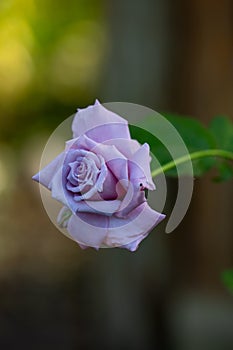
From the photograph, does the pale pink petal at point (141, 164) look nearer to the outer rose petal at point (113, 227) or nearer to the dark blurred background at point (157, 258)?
the outer rose petal at point (113, 227)

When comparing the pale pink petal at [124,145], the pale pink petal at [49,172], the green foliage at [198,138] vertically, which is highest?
the green foliage at [198,138]

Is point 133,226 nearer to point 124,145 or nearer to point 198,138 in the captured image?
point 124,145

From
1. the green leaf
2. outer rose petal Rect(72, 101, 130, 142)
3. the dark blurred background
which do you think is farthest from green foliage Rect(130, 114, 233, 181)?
the dark blurred background

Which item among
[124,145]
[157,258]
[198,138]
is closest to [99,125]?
[124,145]

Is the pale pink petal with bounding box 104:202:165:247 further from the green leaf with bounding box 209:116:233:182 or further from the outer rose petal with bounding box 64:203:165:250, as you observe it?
the green leaf with bounding box 209:116:233:182

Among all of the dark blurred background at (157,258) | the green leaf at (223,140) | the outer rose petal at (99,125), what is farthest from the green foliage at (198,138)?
the dark blurred background at (157,258)

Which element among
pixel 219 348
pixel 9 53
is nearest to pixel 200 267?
pixel 219 348
